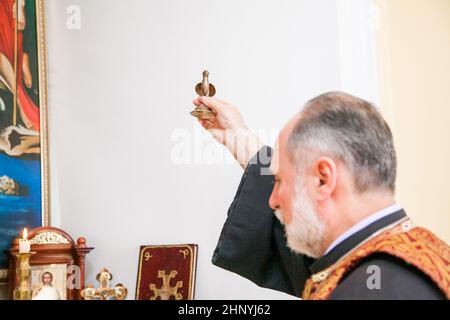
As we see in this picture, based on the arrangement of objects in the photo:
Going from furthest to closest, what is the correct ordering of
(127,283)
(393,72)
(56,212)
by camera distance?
(56,212) < (127,283) < (393,72)

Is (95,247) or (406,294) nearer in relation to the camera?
(406,294)

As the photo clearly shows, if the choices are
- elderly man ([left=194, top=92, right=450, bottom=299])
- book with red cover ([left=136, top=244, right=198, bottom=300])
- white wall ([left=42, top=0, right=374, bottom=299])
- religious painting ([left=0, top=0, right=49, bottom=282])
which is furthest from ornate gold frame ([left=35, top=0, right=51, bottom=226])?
elderly man ([left=194, top=92, right=450, bottom=299])

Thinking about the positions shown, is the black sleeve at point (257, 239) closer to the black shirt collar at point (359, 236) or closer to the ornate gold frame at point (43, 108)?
the black shirt collar at point (359, 236)

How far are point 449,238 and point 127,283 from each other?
182 cm

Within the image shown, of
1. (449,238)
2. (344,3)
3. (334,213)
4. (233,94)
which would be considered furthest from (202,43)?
(334,213)

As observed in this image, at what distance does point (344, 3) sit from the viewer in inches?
112

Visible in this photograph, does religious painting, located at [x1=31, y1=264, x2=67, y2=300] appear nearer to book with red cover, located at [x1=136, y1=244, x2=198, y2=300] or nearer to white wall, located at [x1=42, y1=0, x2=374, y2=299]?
white wall, located at [x1=42, y1=0, x2=374, y2=299]

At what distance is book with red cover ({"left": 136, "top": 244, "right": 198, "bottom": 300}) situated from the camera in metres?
3.11

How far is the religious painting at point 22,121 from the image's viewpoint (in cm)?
324

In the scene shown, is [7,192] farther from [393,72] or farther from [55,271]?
[393,72]

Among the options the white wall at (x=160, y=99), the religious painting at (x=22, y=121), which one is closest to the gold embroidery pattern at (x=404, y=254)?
the white wall at (x=160, y=99)

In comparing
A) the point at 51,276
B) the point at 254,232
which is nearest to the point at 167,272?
the point at 51,276

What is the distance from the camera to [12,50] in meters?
3.38

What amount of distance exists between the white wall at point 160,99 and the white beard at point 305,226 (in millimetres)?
1535
